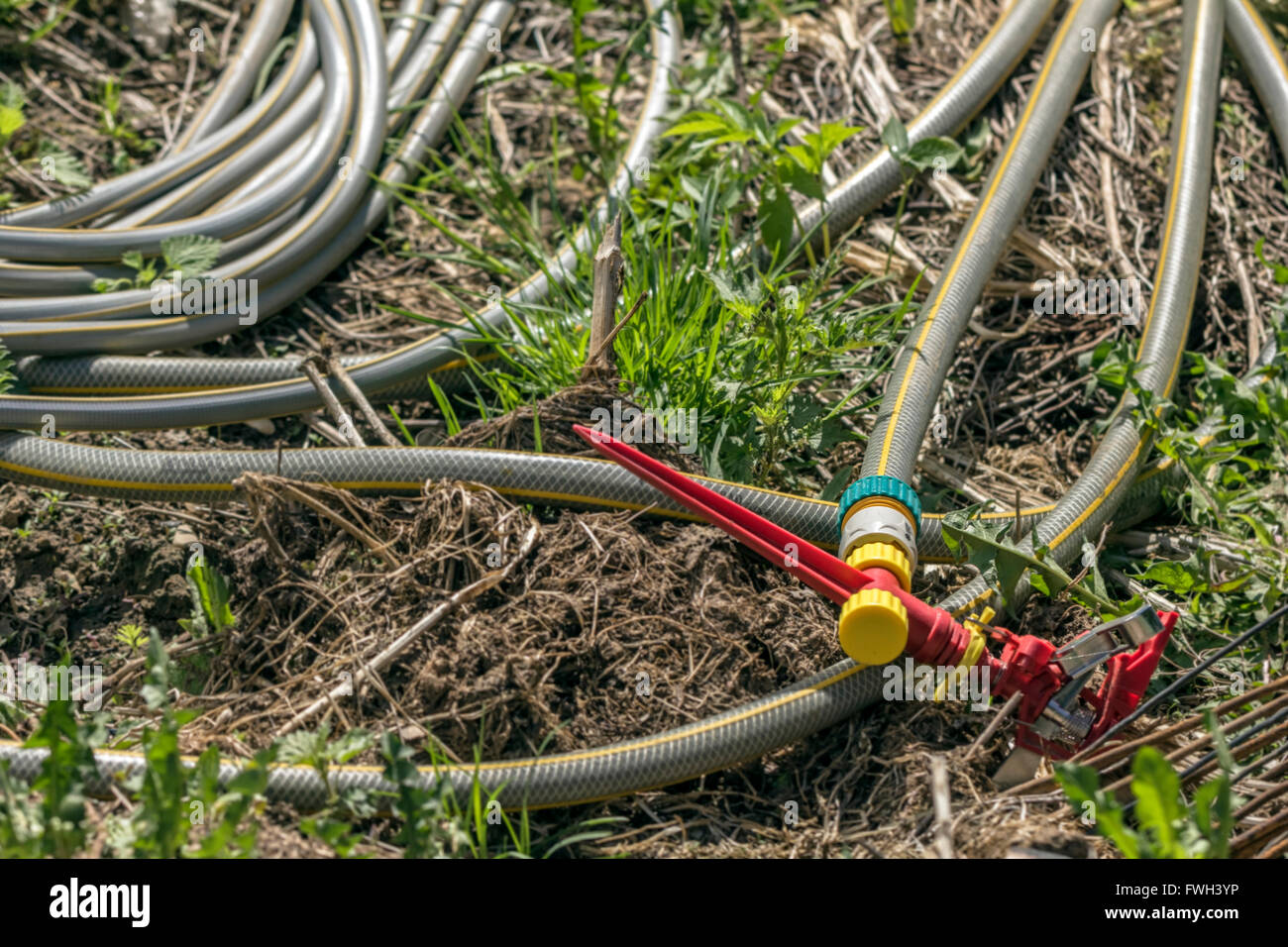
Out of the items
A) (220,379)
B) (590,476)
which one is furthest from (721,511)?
(220,379)

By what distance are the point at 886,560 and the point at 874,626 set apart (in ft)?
0.54

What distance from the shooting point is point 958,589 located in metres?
2.70

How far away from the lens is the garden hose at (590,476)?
2.33 meters

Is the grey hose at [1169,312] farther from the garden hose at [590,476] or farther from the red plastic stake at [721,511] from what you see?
the red plastic stake at [721,511]

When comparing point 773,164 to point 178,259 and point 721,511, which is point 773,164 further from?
point 178,259

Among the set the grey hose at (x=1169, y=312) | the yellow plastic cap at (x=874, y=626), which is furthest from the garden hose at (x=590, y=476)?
the yellow plastic cap at (x=874, y=626)

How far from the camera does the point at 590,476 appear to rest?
108 inches

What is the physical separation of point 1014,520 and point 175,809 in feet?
5.85

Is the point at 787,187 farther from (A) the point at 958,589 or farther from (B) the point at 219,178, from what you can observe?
(B) the point at 219,178

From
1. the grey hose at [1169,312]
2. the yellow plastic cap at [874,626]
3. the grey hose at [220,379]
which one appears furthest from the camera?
the grey hose at [220,379]

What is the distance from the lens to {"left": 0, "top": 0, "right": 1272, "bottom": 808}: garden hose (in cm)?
233

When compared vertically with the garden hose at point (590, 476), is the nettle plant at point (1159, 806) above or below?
below

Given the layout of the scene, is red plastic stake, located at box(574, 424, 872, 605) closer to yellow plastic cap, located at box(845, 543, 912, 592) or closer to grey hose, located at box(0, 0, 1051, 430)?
yellow plastic cap, located at box(845, 543, 912, 592)

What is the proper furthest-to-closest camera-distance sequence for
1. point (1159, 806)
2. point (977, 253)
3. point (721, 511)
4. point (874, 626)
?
point (977, 253)
point (721, 511)
point (874, 626)
point (1159, 806)
